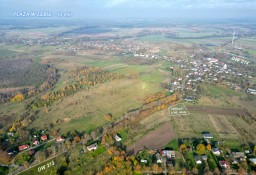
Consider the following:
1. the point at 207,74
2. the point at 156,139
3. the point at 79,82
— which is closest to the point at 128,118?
the point at 156,139

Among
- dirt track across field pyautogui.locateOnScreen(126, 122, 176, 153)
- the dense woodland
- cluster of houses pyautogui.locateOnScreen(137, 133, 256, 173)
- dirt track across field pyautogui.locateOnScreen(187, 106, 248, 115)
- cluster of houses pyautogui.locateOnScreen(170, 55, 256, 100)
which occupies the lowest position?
cluster of houses pyautogui.locateOnScreen(137, 133, 256, 173)

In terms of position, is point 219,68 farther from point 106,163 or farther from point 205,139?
point 106,163

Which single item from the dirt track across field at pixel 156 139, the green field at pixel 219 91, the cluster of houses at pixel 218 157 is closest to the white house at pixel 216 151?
the cluster of houses at pixel 218 157

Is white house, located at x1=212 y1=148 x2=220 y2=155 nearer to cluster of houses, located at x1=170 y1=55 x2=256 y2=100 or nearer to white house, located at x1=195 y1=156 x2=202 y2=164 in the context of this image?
white house, located at x1=195 y1=156 x2=202 y2=164

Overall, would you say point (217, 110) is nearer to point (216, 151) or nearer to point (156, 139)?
point (216, 151)

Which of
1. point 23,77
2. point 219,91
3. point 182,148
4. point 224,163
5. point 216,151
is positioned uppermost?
point 23,77

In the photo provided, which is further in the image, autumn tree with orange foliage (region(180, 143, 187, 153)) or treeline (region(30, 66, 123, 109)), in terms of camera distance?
treeline (region(30, 66, 123, 109))

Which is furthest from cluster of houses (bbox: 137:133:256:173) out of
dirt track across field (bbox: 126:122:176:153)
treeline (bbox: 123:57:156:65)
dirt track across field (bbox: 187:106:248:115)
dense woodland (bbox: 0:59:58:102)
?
treeline (bbox: 123:57:156:65)
